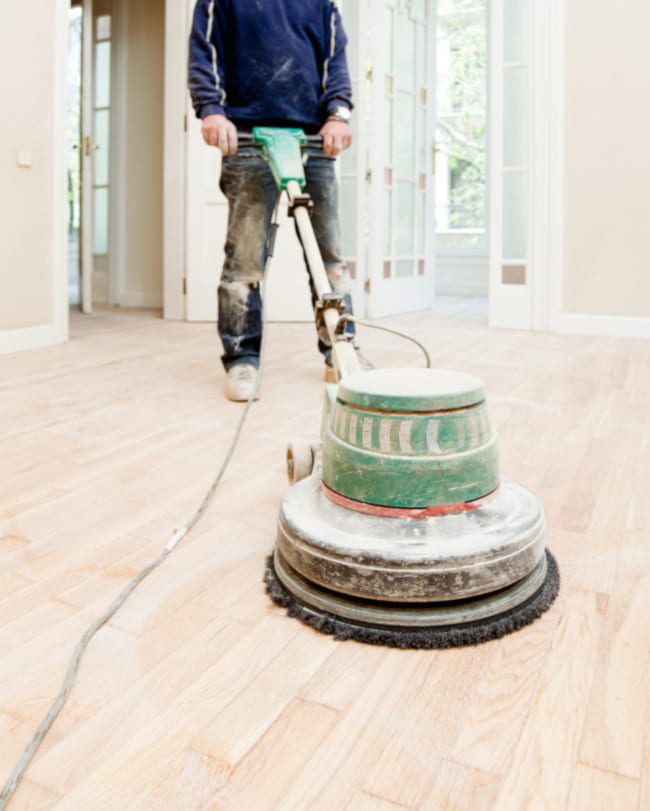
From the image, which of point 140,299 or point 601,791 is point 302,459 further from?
point 140,299

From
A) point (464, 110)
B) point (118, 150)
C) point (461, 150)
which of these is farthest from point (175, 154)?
point (464, 110)

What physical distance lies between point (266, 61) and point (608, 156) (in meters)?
2.29

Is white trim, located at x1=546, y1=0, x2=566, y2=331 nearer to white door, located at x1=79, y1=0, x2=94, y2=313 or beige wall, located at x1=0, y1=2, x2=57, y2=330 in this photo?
beige wall, located at x1=0, y1=2, x2=57, y2=330

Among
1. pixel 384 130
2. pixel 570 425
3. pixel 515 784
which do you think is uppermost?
pixel 384 130

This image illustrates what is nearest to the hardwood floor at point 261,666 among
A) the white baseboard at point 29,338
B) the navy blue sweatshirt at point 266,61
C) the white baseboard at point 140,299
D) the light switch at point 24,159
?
the navy blue sweatshirt at point 266,61

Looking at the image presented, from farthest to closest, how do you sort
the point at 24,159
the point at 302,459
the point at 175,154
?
1. the point at 175,154
2. the point at 24,159
3. the point at 302,459

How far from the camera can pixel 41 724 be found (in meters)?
0.72

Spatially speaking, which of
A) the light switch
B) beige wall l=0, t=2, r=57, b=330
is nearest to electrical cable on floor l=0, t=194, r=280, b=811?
beige wall l=0, t=2, r=57, b=330

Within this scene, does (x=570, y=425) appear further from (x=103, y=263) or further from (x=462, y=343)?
(x=103, y=263)

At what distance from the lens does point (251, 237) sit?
2189mm

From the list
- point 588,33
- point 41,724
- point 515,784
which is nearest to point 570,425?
point 515,784

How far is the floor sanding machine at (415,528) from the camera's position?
85 cm

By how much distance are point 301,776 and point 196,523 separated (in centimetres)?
66

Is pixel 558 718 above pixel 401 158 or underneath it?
underneath
